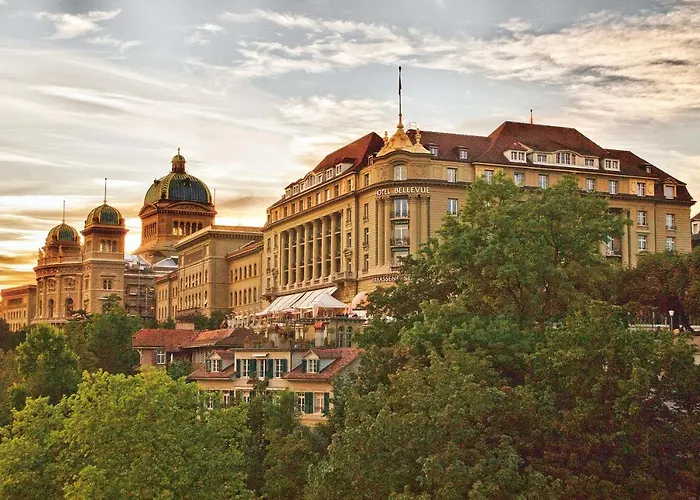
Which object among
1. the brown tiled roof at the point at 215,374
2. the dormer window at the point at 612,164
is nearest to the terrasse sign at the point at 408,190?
the dormer window at the point at 612,164

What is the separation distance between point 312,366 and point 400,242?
41.1 meters

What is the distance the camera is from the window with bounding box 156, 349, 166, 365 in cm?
9831

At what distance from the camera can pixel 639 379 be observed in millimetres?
39719

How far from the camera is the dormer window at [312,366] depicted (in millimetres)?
→ 69500

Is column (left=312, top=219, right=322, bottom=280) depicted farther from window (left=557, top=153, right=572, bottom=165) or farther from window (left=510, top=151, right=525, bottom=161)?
window (left=557, top=153, right=572, bottom=165)

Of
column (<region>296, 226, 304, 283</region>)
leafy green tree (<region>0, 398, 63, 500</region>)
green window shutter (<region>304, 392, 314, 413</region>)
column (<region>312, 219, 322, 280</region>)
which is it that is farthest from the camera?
column (<region>296, 226, 304, 283</region>)

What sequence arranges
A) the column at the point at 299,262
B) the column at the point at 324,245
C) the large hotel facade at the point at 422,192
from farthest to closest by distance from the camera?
the column at the point at 299,262 → the column at the point at 324,245 → the large hotel facade at the point at 422,192

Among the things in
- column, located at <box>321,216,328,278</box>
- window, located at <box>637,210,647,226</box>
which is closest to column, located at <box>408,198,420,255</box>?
column, located at <box>321,216,328,278</box>

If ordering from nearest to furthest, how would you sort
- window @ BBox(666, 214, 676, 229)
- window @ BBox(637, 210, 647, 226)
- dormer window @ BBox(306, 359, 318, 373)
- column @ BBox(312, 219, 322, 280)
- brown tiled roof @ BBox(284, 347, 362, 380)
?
1. brown tiled roof @ BBox(284, 347, 362, 380)
2. dormer window @ BBox(306, 359, 318, 373)
3. window @ BBox(637, 210, 647, 226)
4. window @ BBox(666, 214, 676, 229)
5. column @ BBox(312, 219, 322, 280)

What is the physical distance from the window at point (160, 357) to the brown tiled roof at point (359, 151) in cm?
3047

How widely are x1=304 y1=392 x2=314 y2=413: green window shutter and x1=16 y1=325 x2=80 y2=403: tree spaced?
102 feet

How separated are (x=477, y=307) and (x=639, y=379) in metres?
15.9

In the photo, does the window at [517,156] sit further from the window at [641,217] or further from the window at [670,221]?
the window at [670,221]

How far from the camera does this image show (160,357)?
9888 centimetres
